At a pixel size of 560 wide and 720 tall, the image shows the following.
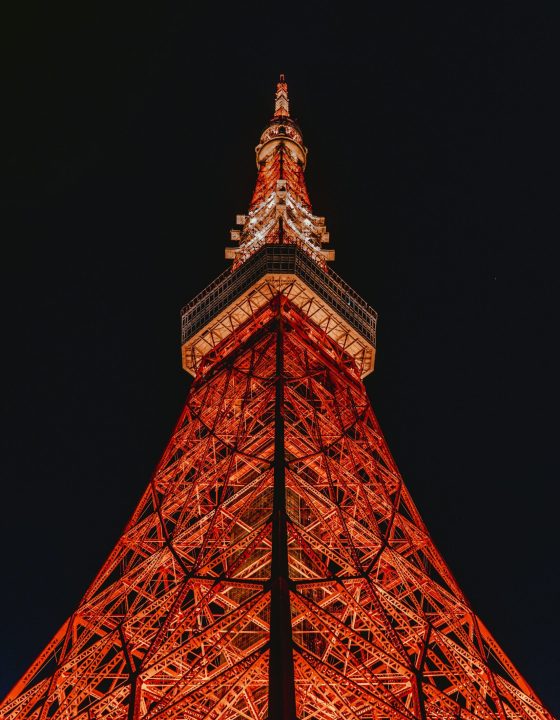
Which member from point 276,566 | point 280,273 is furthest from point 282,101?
point 276,566

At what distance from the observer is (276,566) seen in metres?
10.7

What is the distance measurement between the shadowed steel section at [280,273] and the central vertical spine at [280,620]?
9091mm

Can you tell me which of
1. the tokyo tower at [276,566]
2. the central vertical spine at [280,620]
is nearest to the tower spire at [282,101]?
the tokyo tower at [276,566]

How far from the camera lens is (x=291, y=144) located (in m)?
32.0

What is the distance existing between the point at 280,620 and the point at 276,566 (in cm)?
107

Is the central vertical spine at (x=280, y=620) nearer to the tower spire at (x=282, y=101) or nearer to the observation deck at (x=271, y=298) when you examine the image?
the observation deck at (x=271, y=298)

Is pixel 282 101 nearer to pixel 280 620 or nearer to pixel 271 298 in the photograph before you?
pixel 271 298

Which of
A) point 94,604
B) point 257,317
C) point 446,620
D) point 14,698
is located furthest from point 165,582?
point 257,317

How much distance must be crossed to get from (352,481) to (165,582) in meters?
4.39

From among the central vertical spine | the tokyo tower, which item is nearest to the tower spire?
the tokyo tower

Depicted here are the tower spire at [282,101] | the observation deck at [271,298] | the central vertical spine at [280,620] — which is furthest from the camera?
the tower spire at [282,101]

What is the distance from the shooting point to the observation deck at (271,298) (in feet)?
72.2

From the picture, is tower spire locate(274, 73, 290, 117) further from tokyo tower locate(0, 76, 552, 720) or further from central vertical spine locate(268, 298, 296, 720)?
central vertical spine locate(268, 298, 296, 720)

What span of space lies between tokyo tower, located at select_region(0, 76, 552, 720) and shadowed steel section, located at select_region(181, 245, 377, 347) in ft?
0.19
